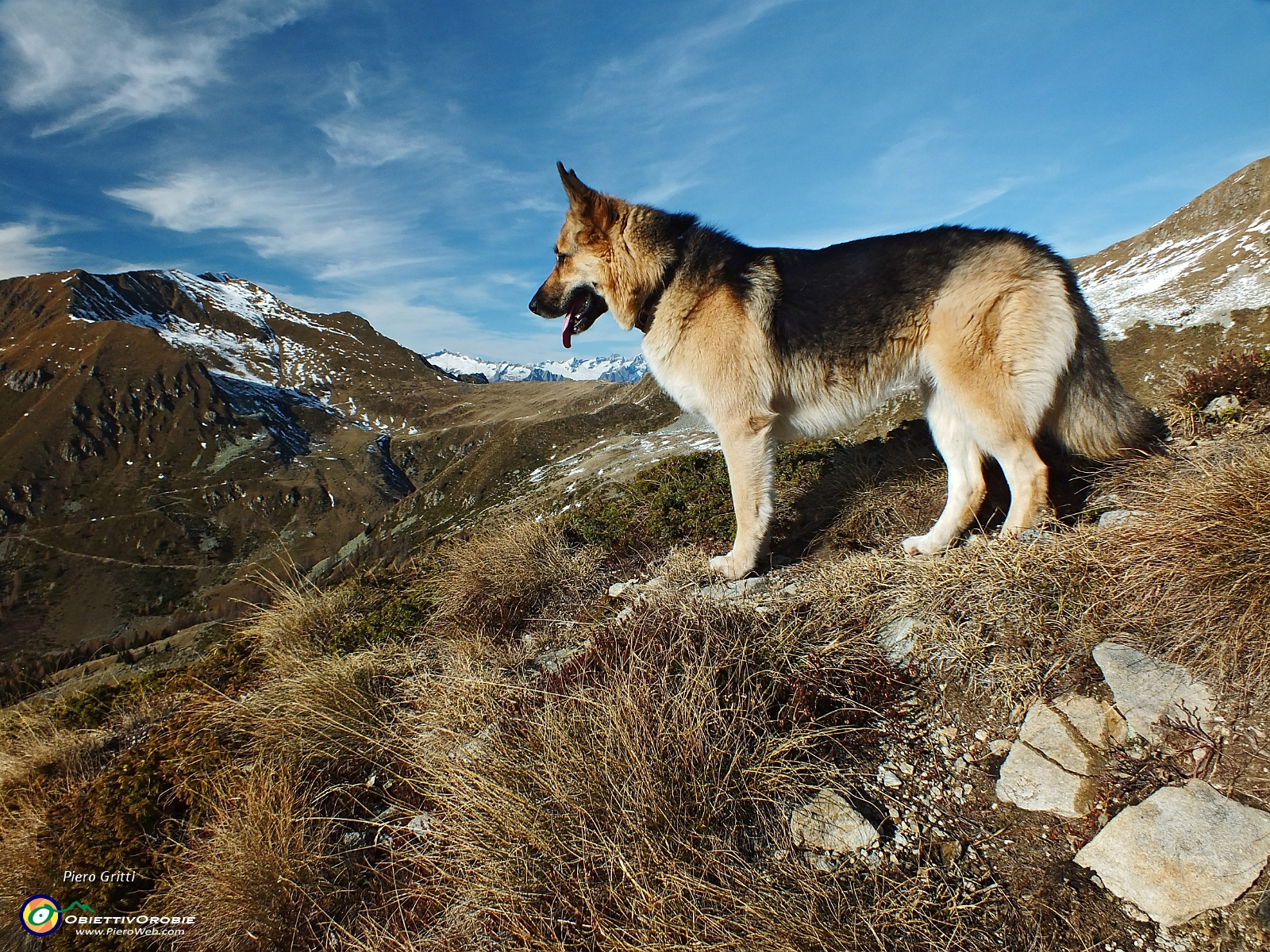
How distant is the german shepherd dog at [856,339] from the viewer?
4.69 meters

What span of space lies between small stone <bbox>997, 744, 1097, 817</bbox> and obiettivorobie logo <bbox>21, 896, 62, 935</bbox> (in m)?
6.01

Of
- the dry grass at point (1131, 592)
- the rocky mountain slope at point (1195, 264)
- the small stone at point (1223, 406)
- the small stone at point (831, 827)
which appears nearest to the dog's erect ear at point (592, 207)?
the dry grass at point (1131, 592)

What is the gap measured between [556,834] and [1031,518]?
428 centimetres

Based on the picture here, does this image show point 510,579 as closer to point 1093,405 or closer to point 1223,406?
point 1093,405

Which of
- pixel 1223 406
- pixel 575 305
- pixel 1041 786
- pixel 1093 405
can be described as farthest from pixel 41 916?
pixel 1223 406

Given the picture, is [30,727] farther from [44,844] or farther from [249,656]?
[44,844]

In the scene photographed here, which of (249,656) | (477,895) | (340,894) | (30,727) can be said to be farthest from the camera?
(249,656)

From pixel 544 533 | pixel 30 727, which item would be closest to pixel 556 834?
pixel 544 533

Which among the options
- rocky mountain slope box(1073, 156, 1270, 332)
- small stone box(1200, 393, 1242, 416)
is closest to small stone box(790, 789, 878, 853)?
small stone box(1200, 393, 1242, 416)

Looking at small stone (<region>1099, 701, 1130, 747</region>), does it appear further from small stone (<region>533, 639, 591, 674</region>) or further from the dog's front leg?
small stone (<region>533, 639, 591, 674</region>)

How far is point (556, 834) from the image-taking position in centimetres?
289

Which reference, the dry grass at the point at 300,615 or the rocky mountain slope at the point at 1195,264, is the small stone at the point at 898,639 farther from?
the rocky mountain slope at the point at 1195,264

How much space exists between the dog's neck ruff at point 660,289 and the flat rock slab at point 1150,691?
4.62m

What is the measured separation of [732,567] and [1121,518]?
2989 mm
